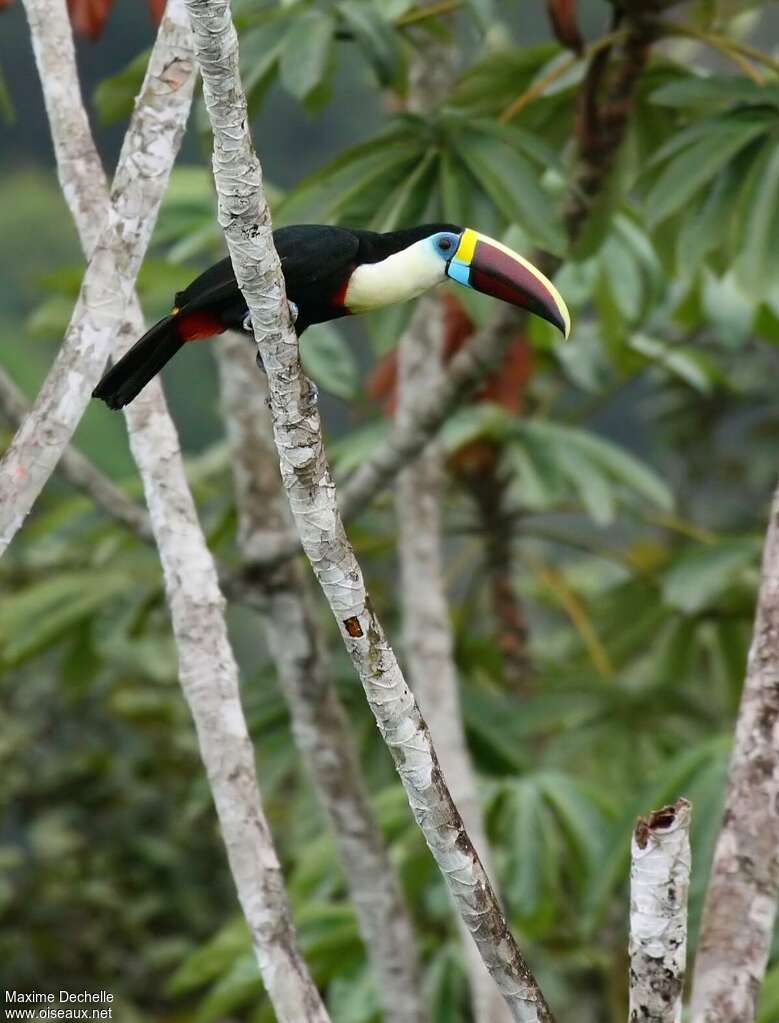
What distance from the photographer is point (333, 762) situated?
106 inches

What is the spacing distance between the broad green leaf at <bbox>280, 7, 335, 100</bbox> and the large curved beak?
0.50 m

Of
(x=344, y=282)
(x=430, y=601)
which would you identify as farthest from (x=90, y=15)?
(x=430, y=601)

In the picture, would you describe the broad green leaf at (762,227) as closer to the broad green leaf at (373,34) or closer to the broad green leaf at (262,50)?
the broad green leaf at (373,34)

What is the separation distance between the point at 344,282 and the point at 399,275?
2.9 inches

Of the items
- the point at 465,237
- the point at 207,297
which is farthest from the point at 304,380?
the point at 465,237

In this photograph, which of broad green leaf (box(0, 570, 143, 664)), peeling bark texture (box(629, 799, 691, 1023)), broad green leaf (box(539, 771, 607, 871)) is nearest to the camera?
peeling bark texture (box(629, 799, 691, 1023))

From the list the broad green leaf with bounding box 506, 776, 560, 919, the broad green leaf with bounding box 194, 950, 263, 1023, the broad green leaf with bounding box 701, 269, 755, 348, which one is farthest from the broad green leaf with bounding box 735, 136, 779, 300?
the broad green leaf with bounding box 194, 950, 263, 1023

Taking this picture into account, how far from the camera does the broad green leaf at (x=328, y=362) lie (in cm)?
302

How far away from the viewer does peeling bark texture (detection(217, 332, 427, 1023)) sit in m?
2.70

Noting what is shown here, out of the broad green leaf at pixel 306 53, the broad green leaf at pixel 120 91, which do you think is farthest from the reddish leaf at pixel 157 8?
the broad green leaf at pixel 306 53

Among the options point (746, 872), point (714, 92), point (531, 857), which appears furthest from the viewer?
point (531, 857)

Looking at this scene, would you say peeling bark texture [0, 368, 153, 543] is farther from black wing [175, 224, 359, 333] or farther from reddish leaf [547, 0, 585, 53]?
reddish leaf [547, 0, 585, 53]

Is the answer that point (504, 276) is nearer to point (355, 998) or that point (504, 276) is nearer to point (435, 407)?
point (435, 407)

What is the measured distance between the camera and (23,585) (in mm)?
4500
